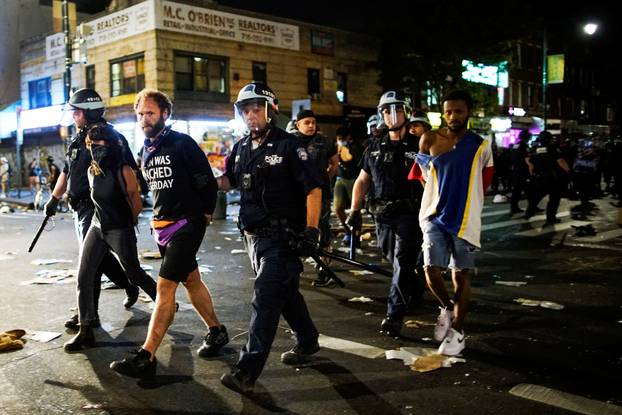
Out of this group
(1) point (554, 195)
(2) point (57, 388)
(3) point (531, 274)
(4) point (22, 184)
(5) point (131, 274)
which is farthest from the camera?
(4) point (22, 184)

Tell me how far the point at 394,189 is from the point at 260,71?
22388 millimetres

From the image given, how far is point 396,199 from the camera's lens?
18.0 feet

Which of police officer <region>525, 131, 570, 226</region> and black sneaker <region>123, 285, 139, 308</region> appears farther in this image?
police officer <region>525, 131, 570, 226</region>

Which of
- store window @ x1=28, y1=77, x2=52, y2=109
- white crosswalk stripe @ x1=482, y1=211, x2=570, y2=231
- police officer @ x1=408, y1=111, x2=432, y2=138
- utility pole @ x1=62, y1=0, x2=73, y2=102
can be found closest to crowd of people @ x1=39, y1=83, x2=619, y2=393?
police officer @ x1=408, y1=111, x2=432, y2=138

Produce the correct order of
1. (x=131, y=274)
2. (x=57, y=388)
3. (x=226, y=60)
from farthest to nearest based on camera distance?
(x=226, y=60) → (x=131, y=274) → (x=57, y=388)

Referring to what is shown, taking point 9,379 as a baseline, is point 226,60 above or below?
above

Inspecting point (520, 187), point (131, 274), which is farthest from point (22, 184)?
point (131, 274)

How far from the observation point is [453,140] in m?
4.68

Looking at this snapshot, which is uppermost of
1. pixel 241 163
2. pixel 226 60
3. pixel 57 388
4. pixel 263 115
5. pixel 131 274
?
pixel 226 60

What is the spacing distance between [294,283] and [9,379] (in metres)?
2.14

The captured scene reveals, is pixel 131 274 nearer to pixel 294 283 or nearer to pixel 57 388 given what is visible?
pixel 57 388

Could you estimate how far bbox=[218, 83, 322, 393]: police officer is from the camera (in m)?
3.86

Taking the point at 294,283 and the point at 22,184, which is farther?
the point at 22,184

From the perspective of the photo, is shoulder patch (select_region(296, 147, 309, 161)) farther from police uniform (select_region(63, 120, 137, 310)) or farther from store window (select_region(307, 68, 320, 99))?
store window (select_region(307, 68, 320, 99))
